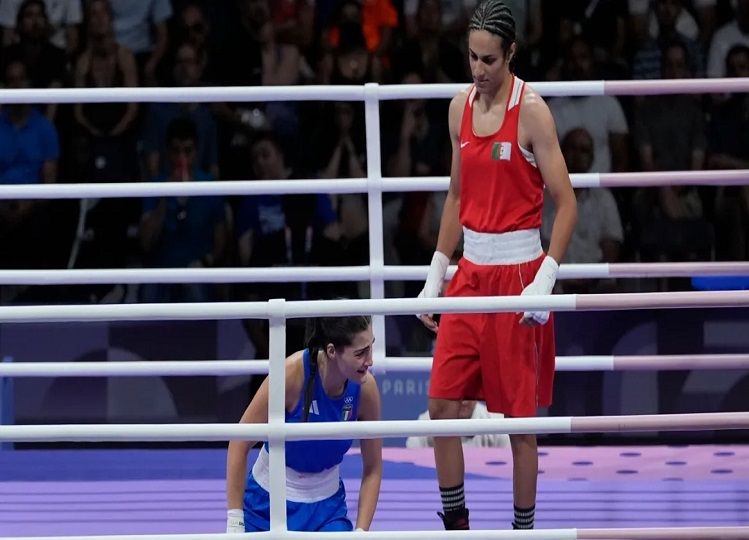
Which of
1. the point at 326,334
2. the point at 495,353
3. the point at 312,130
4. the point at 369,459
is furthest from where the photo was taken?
the point at 312,130

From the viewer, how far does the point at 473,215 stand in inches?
158

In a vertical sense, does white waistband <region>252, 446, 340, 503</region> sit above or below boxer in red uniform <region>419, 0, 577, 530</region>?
below

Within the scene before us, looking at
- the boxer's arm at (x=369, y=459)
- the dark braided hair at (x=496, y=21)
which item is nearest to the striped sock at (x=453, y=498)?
the boxer's arm at (x=369, y=459)

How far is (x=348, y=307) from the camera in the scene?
3.16 meters

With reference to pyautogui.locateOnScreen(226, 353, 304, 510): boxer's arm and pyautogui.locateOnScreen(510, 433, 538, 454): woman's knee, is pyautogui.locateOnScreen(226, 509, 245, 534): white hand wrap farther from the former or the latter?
pyautogui.locateOnScreen(510, 433, 538, 454): woman's knee

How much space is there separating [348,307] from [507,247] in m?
0.94

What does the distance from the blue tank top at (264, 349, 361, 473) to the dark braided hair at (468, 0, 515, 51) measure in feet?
3.26

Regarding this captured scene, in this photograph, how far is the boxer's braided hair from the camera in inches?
150

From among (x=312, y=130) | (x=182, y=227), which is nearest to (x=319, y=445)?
(x=182, y=227)

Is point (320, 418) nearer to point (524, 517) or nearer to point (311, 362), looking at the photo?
point (311, 362)

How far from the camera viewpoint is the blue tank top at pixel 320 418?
12.2 ft

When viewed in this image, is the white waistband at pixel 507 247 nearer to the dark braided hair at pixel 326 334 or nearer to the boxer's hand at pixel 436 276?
A: the boxer's hand at pixel 436 276

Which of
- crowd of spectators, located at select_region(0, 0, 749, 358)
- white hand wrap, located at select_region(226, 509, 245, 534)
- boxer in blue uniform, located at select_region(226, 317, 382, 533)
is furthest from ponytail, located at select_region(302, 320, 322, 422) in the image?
crowd of spectators, located at select_region(0, 0, 749, 358)

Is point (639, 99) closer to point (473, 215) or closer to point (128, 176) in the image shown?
point (128, 176)
